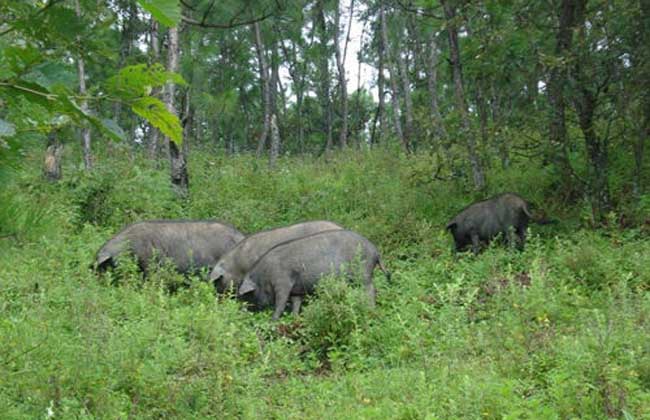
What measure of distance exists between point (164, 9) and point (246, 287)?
7.00 m

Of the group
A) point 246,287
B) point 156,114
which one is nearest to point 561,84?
point 246,287

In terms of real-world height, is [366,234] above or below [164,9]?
below

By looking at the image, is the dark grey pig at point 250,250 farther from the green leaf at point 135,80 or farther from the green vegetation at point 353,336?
the green leaf at point 135,80

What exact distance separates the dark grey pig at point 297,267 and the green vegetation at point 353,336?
17.0 inches

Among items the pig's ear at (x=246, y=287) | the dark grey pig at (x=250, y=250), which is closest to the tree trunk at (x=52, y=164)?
the dark grey pig at (x=250, y=250)

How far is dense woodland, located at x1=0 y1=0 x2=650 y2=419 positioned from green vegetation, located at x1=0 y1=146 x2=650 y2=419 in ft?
0.08

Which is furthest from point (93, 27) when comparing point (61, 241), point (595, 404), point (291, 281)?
→ point (61, 241)

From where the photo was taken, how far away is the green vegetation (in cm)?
468

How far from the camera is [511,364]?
17.9 ft

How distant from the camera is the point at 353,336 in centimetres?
666

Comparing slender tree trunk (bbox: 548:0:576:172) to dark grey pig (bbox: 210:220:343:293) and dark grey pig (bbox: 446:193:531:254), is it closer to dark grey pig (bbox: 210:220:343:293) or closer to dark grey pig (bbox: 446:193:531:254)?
dark grey pig (bbox: 446:193:531:254)

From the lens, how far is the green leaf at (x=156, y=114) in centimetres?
209

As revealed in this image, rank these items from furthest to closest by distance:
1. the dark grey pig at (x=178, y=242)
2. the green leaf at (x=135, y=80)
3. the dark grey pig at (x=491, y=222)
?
the dark grey pig at (x=491, y=222) < the dark grey pig at (x=178, y=242) < the green leaf at (x=135, y=80)

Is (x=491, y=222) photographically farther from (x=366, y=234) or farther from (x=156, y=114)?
(x=156, y=114)
